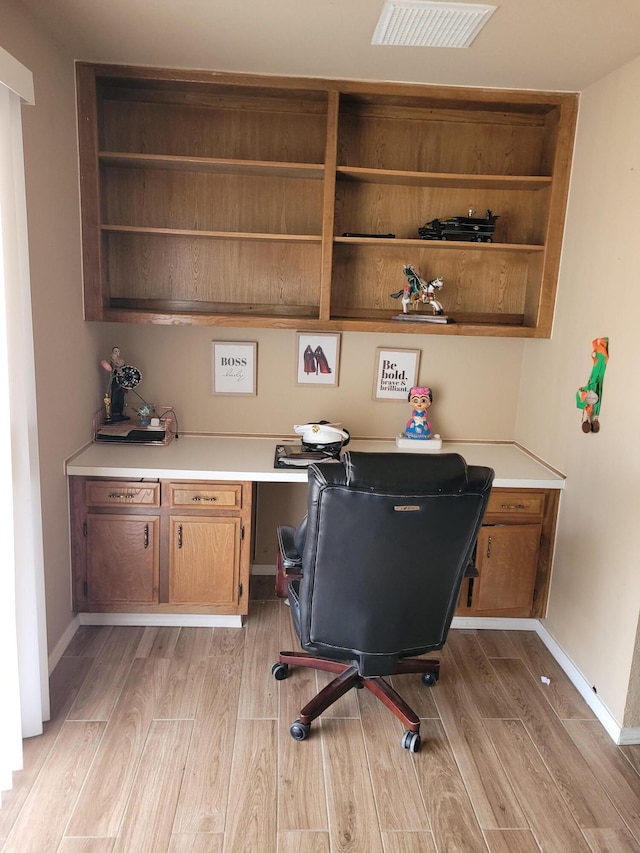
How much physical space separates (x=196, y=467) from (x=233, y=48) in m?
1.73

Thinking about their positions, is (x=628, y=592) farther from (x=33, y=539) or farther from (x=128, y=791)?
(x=33, y=539)

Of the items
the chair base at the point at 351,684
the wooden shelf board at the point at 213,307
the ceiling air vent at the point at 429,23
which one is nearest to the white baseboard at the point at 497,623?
the chair base at the point at 351,684

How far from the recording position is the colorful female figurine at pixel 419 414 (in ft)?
10.8

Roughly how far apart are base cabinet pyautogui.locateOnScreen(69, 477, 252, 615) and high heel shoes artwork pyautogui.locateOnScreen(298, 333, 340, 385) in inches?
31.1

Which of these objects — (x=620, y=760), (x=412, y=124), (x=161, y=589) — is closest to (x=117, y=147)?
(x=412, y=124)

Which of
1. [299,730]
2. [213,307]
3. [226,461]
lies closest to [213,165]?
[213,307]

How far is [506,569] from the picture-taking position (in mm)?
3016

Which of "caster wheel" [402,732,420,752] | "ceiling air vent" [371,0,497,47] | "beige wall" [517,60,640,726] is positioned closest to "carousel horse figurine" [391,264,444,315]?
"beige wall" [517,60,640,726]

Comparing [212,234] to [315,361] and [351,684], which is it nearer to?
[315,361]

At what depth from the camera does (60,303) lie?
103 inches

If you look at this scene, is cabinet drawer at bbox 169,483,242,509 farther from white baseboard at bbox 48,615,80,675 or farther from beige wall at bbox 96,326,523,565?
white baseboard at bbox 48,615,80,675

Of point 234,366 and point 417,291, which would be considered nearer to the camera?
point 417,291

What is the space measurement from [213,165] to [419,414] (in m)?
1.57

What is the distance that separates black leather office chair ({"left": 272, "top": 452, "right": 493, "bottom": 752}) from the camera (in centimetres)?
192
